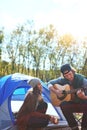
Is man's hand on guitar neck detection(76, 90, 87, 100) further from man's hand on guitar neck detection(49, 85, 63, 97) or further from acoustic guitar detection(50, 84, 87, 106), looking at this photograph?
man's hand on guitar neck detection(49, 85, 63, 97)

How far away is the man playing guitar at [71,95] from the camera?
667cm

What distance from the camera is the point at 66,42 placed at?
34969mm

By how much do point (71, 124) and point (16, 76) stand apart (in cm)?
171

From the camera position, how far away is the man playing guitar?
6668mm

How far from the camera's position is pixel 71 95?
6801mm

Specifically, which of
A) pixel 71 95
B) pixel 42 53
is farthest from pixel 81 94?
pixel 42 53

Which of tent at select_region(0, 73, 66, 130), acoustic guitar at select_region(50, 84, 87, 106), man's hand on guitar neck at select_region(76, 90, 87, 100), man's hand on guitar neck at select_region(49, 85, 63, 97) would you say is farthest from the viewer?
tent at select_region(0, 73, 66, 130)

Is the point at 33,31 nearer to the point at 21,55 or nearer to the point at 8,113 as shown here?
the point at 21,55

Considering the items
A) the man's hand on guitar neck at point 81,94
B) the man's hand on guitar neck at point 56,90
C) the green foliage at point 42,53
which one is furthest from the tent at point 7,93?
the green foliage at point 42,53

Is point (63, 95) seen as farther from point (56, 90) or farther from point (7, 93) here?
point (7, 93)

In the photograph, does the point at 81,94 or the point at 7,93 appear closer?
the point at 81,94

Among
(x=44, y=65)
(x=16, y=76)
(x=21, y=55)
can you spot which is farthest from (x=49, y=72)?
(x=16, y=76)

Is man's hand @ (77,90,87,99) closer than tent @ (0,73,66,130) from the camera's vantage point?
Yes

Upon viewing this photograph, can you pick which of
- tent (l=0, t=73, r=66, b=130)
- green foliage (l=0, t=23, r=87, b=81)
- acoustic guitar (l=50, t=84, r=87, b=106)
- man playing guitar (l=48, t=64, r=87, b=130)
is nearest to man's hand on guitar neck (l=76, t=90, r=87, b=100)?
man playing guitar (l=48, t=64, r=87, b=130)
